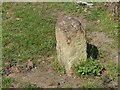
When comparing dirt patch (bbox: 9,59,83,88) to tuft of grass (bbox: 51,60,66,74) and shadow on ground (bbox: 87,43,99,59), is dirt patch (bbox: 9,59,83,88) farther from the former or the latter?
shadow on ground (bbox: 87,43,99,59)

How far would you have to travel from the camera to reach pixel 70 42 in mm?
7312

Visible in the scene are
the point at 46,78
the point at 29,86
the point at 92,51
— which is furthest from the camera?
the point at 92,51

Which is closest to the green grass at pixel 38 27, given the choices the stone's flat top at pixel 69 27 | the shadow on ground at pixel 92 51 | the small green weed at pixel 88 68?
the shadow on ground at pixel 92 51

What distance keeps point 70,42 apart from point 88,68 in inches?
24.4

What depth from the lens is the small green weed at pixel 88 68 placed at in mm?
7426

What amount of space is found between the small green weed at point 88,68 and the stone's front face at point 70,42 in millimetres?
105

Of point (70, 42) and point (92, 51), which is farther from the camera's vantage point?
point (92, 51)

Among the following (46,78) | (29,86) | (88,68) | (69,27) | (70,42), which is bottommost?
(29,86)

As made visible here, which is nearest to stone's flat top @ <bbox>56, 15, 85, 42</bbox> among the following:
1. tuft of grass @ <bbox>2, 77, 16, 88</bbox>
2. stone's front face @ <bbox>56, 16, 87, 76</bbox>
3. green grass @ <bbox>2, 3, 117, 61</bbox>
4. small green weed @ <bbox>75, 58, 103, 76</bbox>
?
stone's front face @ <bbox>56, 16, 87, 76</bbox>

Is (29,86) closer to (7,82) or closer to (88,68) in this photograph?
(7,82)

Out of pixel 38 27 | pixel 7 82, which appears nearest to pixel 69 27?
pixel 7 82

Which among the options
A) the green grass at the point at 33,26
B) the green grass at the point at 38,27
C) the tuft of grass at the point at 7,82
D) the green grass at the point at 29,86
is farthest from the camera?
the green grass at the point at 33,26

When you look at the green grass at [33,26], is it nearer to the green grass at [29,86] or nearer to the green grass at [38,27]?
the green grass at [38,27]

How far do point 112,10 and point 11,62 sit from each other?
129 inches
